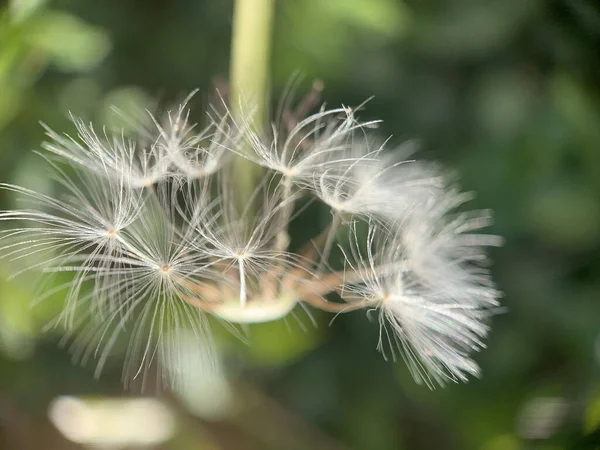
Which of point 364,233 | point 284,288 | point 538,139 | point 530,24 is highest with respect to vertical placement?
point 530,24

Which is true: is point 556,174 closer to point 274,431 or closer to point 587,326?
point 587,326

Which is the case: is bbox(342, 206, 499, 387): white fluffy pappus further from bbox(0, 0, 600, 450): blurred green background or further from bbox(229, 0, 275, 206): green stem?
bbox(0, 0, 600, 450): blurred green background

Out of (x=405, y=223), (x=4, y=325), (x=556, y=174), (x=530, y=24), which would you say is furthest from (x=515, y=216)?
(x=4, y=325)

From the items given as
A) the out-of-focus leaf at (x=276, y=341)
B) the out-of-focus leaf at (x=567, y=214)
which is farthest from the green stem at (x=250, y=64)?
the out-of-focus leaf at (x=567, y=214)

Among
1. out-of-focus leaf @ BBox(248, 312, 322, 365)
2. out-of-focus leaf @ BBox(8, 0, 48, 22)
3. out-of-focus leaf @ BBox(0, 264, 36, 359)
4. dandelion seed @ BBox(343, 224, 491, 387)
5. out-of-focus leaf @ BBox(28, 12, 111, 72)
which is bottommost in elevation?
dandelion seed @ BBox(343, 224, 491, 387)

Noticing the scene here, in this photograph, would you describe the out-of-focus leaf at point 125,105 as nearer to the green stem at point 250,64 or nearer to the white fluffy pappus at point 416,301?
the green stem at point 250,64

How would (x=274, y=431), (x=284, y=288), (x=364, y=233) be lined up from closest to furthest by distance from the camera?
(x=284, y=288) < (x=364, y=233) < (x=274, y=431)

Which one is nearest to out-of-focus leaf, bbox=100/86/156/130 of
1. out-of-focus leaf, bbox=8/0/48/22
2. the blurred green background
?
the blurred green background
